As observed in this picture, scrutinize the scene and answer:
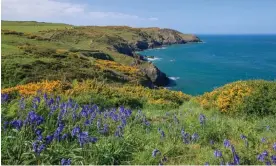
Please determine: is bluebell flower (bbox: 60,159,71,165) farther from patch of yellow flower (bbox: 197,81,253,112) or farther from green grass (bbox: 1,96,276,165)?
patch of yellow flower (bbox: 197,81,253,112)

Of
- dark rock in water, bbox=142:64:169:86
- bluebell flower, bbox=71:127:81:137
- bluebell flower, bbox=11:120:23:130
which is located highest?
bluebell flower, bbox=11:120:23:130

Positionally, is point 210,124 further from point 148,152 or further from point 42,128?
point 42,128

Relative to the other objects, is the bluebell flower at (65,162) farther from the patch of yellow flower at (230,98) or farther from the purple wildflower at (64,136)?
the patch of yellow flower at (230,98)

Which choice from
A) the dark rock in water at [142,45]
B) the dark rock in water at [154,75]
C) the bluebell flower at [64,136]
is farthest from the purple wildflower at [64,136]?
the dark rock in water at [142,45]

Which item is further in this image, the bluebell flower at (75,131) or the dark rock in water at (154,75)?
the dark rock in water at (154,75)

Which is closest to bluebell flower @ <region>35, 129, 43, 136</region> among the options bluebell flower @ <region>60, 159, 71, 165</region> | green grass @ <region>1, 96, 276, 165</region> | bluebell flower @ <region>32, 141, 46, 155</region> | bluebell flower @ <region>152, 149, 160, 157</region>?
green grass @ <region>1, 96, 276, 165</region>

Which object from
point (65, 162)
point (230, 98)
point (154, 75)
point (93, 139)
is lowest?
point (154, 75)

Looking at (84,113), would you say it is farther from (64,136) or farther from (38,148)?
(38,148)

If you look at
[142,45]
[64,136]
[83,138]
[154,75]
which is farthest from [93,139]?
[142,45]

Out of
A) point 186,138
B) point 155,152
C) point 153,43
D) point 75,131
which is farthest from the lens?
point 153,43

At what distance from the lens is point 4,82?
760 inches

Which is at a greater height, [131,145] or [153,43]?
[131,145]

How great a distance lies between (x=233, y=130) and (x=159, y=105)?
789 cm

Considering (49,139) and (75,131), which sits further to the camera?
(75,131)
